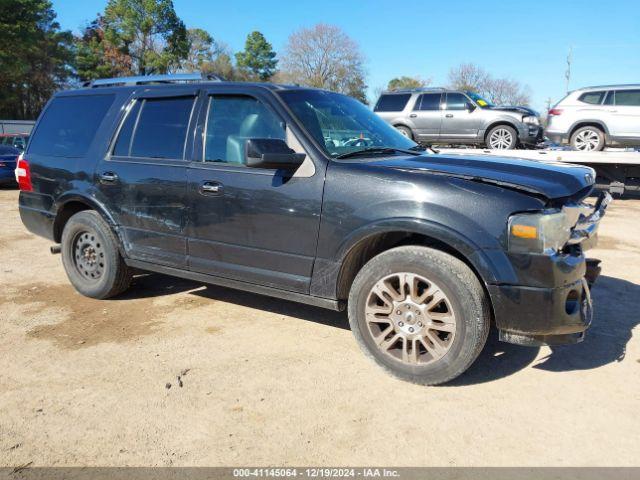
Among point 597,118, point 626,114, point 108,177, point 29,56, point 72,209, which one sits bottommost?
point 72,209

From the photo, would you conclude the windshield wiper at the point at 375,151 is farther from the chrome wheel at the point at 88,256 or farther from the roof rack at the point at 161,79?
the chrome wheel at the point at 88,256

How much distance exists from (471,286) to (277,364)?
1425 millimetres

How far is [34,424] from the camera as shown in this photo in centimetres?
288

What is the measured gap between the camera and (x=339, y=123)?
4059 millimetres

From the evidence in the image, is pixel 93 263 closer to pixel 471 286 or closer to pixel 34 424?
pixel 34 424

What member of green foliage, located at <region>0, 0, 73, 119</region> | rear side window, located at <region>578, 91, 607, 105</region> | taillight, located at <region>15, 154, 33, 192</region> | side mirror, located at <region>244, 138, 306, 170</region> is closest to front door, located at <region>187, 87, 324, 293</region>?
side mirror, located at <region>244, 138, 306, 170</region>

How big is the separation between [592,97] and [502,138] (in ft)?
6.81

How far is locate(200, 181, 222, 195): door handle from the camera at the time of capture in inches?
153

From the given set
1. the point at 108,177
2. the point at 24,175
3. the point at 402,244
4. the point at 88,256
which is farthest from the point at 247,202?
the point at 24,175

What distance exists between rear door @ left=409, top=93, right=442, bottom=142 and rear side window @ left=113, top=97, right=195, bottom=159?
9.82 m

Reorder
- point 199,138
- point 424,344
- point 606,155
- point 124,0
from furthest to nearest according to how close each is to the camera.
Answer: point 124,0 < point 606,155 < point 199,138 < point 424,344

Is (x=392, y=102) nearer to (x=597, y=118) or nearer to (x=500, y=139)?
(x=500, y=139)

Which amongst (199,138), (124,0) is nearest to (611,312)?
(199,138)

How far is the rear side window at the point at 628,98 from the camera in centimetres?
1141
